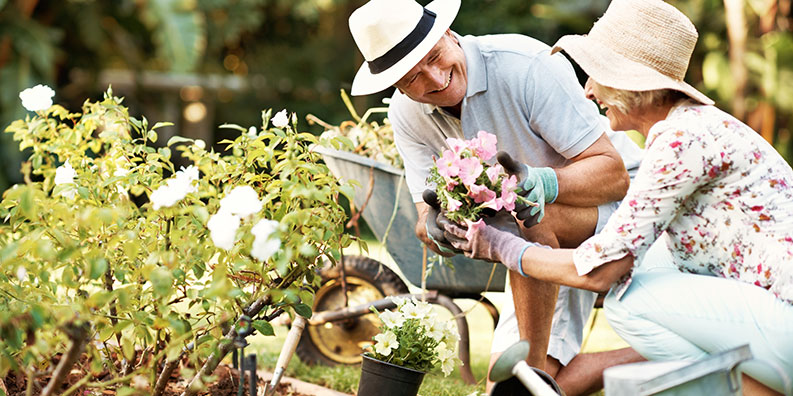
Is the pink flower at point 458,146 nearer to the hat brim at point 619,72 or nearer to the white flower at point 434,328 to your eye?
the hat brim at point 619,72

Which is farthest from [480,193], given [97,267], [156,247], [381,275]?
[381,275]

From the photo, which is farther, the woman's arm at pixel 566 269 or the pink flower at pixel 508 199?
the pink flower at pixel 508 199

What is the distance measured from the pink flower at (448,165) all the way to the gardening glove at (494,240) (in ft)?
0.45

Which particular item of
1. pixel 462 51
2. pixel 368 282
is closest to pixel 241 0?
pixel 368 282

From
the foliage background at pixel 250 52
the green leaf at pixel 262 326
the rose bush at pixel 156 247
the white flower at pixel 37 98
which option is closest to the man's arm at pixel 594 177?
the rose bush at pixel 156 247

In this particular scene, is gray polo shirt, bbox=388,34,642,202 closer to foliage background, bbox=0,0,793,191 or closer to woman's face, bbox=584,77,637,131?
woman's face, bbox=584,77,637,131

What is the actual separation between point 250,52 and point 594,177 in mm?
8623

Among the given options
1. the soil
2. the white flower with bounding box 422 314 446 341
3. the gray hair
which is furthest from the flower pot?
the gray hair

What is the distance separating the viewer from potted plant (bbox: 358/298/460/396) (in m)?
2.14

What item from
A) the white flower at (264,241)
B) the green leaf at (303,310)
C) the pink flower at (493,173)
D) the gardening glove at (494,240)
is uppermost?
the white flower at (264,241)

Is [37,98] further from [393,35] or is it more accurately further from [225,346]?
[393,35]

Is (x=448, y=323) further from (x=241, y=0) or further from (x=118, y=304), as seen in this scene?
(x=241, y=0)

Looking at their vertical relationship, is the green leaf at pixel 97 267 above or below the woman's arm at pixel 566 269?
above

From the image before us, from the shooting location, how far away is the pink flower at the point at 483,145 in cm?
205
